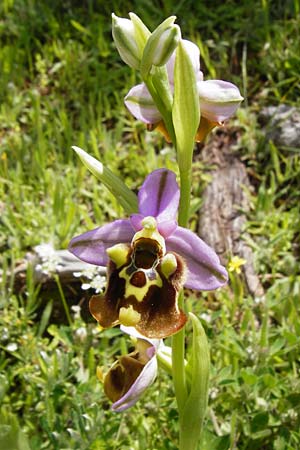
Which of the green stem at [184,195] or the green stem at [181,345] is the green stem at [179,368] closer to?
the green stem at [181,345]

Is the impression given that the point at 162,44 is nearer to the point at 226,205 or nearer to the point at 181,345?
the point at 181,345

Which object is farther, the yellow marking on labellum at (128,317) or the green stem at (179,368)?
the green stem at (179,368)

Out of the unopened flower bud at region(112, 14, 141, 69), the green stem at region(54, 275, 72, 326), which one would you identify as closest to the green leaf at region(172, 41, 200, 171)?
the unopened flower bud at region(112, 14, 141, 69)

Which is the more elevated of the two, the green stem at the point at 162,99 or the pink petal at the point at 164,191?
the green stem at the point at 162,99

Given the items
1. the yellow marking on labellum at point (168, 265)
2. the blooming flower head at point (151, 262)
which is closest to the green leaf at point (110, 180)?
the blooming flower head at point (151, 262)

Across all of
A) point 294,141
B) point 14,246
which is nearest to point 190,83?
point 14,246

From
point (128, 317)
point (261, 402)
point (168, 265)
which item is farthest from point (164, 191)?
point (261, 402)
